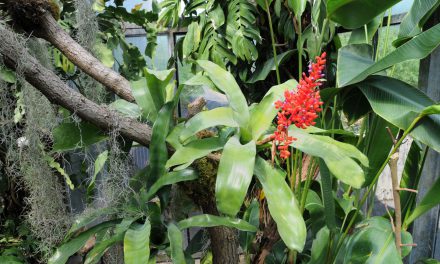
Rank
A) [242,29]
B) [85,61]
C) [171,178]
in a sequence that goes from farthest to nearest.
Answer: [242,29]
[85,61]
[171,178]

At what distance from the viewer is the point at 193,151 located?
80 centimetres

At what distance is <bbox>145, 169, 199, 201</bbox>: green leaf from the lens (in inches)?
34.9

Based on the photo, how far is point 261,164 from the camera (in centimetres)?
79

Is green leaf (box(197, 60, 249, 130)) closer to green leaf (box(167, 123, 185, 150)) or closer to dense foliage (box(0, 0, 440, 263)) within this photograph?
dense foliage (box(0, 0, 440, 263))

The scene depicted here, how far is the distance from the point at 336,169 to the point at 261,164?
0.55 ft

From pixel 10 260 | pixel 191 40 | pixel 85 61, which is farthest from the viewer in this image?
pixel 191 40

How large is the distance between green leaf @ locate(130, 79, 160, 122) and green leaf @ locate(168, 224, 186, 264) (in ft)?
0.98

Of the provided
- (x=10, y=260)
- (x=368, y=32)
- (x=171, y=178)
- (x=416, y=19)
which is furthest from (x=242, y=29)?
(x=10, y=260)

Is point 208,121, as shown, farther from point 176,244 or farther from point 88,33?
point 88,33

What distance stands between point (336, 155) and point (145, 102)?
20.5 inches

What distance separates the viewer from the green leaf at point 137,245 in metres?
0.79

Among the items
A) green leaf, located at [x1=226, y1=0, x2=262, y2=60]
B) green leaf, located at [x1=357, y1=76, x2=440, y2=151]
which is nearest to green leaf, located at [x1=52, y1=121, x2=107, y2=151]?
green leaf, located at [x1=357, y1=76, x2=440, y2=151]

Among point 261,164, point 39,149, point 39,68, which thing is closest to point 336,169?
point 261,164

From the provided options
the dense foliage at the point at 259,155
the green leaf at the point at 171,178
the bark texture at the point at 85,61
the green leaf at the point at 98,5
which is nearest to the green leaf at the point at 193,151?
the dense foliage at the point at 259,155
